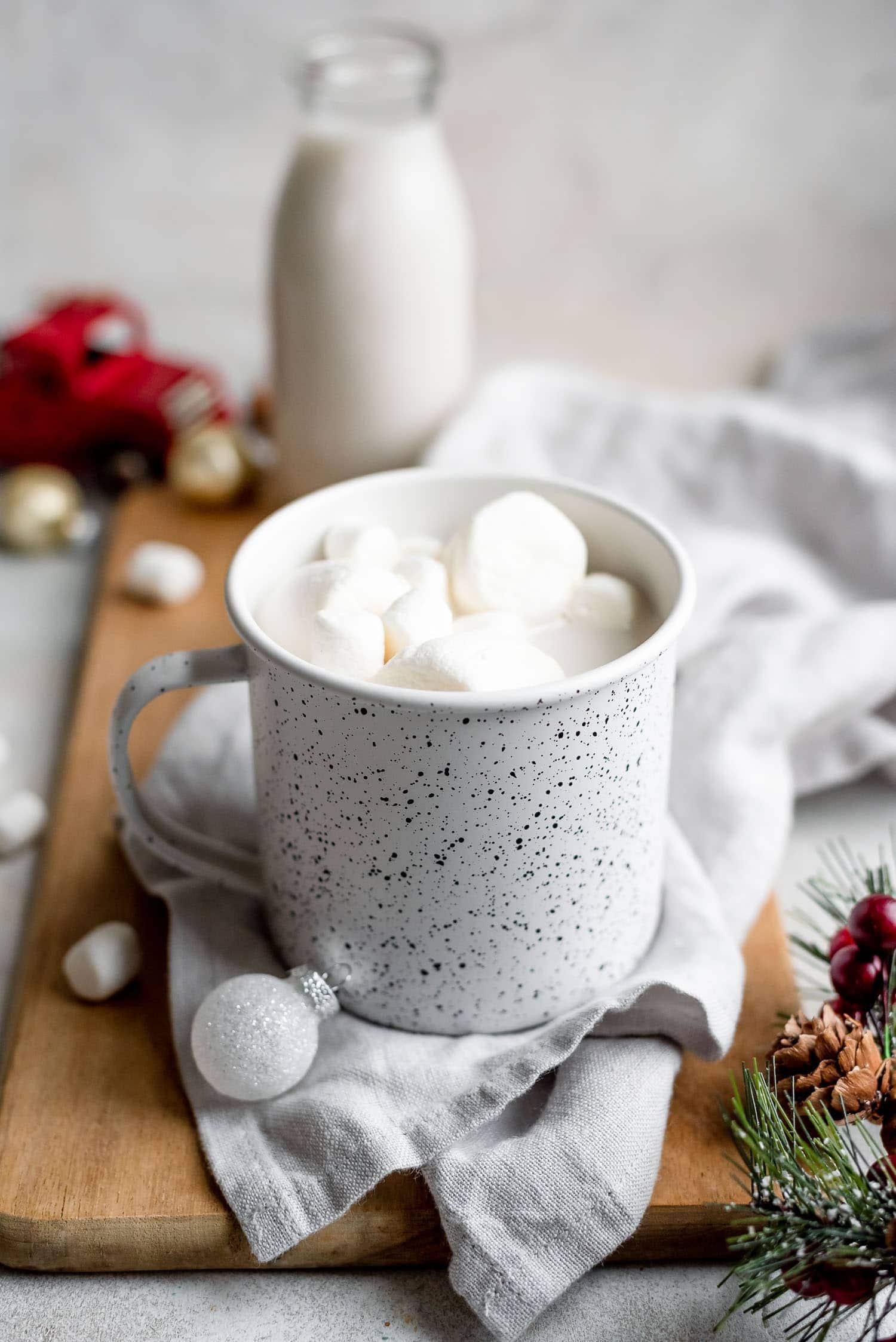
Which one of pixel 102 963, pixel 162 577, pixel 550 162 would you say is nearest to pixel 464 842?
pixel 102 963

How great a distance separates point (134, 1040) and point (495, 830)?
0.76ft

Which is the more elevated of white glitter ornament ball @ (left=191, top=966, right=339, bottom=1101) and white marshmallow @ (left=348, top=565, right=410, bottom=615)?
white marshmallow @ (left=348, top=565, right=410, bottom=615)

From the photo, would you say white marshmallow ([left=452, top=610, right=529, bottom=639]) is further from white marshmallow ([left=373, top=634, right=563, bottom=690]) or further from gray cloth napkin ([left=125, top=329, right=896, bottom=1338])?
gray cloth napkin ([left=125, top=329, right=896, bottom=1338])

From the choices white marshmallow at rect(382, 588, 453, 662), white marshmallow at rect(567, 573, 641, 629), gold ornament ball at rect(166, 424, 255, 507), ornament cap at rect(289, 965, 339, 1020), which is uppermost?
white marshmallow at rect(382, 588, 453, 662)

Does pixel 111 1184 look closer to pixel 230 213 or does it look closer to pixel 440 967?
pixel 440 967

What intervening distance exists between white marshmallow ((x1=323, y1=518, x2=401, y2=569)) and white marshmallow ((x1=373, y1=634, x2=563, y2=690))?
0.09 meters

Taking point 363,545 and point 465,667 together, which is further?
point 363,545

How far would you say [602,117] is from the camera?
131 centimetres

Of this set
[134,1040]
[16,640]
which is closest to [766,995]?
[134,1040]

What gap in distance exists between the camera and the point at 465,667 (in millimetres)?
546

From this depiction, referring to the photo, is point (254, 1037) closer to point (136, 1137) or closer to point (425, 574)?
point (136, 1137)

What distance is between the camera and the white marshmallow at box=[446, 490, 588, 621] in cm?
63

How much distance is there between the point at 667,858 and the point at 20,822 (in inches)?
15.6

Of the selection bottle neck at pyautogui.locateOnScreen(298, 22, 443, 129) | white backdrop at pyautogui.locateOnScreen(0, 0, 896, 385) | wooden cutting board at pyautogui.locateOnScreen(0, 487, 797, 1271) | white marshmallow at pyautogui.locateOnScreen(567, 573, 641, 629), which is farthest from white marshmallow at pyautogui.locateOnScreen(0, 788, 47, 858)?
white backdrop at pyautogui.locateOnScreen(0, 0, 896, 385)
